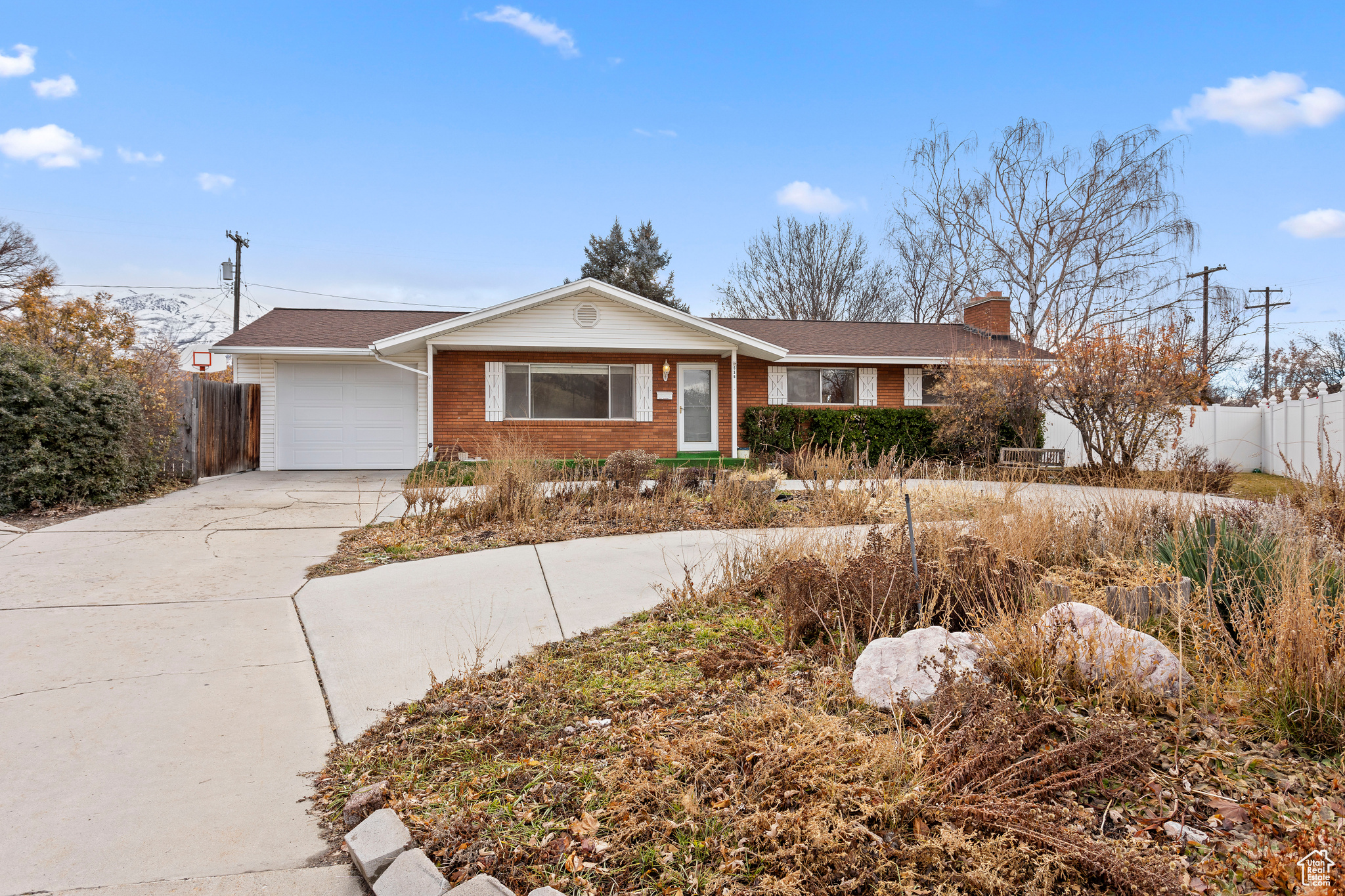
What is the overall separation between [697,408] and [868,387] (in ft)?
15.2

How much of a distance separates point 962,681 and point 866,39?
16268 millimetres

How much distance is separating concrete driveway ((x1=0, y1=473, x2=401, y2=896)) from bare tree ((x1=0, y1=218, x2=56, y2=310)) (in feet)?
Answer: 88.3

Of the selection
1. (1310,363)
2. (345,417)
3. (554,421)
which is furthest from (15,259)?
(1310,363)

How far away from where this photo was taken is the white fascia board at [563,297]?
1462cm

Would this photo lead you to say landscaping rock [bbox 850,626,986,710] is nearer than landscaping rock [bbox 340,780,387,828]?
No

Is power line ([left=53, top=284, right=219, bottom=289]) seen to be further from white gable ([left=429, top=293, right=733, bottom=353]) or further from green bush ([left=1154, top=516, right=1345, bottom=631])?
green bush ([left=1154, top=516, right=1345, bottom=631])

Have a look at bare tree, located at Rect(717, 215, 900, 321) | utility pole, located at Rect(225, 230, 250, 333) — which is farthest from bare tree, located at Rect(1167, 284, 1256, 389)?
utility pole, located at Rect(225, 230, 250, 333)

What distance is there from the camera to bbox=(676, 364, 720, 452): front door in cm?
1659

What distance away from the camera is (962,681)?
2893 mm

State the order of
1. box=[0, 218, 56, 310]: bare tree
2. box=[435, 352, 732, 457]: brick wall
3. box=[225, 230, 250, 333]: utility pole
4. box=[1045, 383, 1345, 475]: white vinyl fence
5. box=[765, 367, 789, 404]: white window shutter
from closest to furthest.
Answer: box=[1045, 383, 1345, 475]: white vinyl fence, box=[435, 352, 732, 457]: brick wall, box=[765, 367, 789, 404]: white window shutter, box=[225, 230, 250, 333]: utility pole, box=[0, 218, 56, 310]: bare tree

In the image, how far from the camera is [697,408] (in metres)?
16.8

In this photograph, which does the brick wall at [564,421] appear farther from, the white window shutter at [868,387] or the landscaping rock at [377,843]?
the landscaping rock at [377,843]

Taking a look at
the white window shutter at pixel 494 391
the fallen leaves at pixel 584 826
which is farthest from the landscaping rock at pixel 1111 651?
the white window shutter at pixel 494 391

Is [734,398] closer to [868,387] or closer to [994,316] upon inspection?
[868,387]
